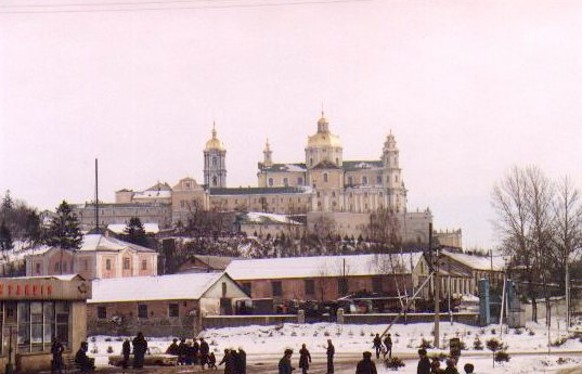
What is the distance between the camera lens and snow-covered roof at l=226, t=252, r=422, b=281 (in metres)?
75.7

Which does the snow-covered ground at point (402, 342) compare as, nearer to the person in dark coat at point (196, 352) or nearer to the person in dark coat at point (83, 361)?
the person in dark coat at point (196, 352)

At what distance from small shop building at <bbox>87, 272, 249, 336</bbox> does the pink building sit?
25.7m

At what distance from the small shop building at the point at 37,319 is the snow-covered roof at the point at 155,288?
2756cm

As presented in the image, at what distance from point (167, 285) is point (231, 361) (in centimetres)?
3896

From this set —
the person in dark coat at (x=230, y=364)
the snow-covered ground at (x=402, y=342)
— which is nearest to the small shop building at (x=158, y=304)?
the snow-covered ground at (x=402, y=342)

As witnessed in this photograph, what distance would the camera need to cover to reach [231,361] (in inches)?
1109

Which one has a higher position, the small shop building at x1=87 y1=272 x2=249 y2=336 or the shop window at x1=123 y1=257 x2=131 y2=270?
the shop window at x1=123 y1=257 x2=131 y2=270

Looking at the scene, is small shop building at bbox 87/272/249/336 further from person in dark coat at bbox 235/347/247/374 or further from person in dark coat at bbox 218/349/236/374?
person in dark coat at bbox 218/349/236/374

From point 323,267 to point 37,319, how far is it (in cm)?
4396

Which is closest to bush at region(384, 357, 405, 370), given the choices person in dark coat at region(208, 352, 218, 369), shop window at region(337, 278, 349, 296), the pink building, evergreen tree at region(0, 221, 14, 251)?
person in dark coat at region(208, 352, 218, 369)

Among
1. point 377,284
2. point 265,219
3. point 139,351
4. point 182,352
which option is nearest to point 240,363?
point 139,351

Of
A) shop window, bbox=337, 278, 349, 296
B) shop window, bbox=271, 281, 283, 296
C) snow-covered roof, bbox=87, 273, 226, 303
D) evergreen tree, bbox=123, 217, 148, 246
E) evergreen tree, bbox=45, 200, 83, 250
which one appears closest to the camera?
snow-covered roof, bbox=87, 273, 226, 303

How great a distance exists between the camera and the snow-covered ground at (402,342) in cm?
3597

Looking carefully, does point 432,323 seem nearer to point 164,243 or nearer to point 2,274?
point 2,274
